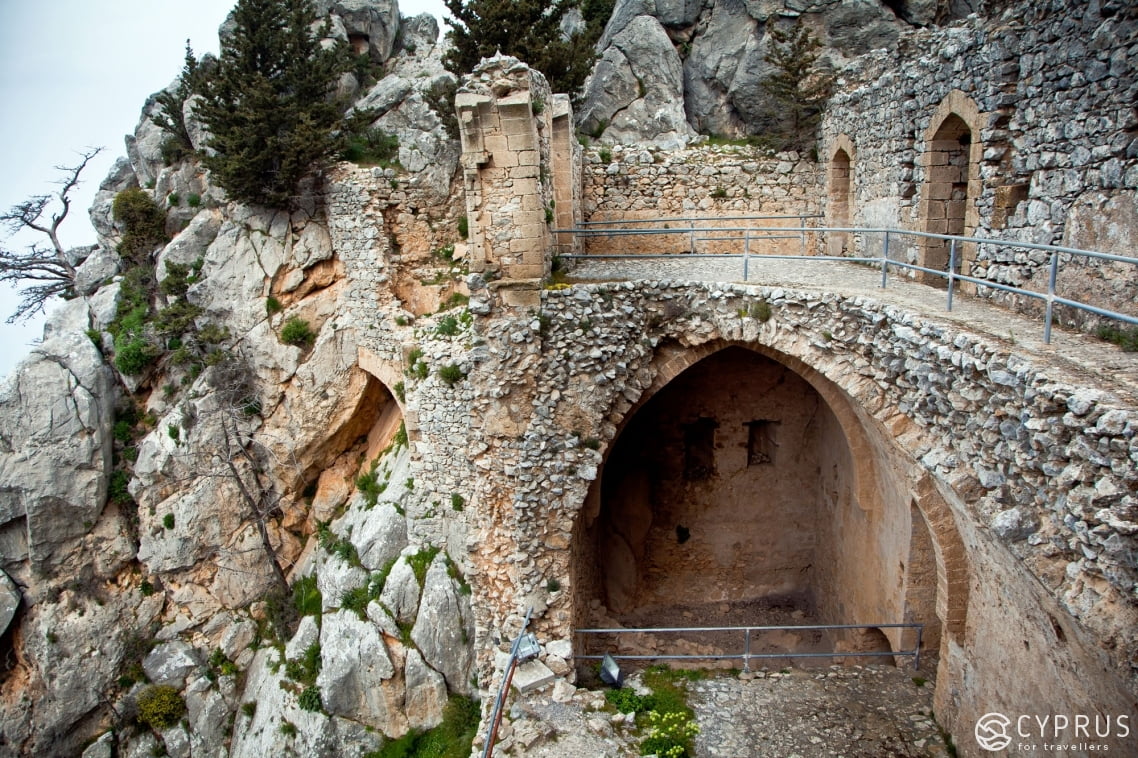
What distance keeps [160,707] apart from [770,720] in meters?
12.5

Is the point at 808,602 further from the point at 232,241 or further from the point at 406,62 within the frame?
the point at 406,62

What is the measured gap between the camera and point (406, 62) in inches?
779

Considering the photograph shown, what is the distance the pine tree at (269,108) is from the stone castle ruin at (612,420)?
31.9 inches

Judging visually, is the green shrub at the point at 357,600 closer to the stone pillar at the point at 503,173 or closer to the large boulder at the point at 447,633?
the large boulder at the point at 447,633

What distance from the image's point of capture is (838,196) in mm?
13680

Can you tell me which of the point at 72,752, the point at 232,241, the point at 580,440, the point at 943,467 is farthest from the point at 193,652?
the point at 943,467

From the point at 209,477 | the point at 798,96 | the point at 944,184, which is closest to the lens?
the point at 944,184

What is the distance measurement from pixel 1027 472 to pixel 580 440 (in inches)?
202

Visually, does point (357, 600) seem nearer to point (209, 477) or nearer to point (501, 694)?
point (209, 477)

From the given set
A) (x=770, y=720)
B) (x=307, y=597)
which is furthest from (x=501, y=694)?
(x=307, y=597)

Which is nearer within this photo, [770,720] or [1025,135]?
[1025,135]

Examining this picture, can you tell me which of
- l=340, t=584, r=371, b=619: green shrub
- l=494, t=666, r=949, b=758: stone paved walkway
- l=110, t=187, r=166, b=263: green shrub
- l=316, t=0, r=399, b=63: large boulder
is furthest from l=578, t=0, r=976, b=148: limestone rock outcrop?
l=494, t=666, r=949, b=758: stone paved walkway

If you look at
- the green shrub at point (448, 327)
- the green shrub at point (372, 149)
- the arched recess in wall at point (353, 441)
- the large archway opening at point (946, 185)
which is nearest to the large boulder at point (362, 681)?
the arched recess in wall at point (353, 441)

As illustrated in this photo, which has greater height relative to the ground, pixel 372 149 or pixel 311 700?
pixel 372 149
